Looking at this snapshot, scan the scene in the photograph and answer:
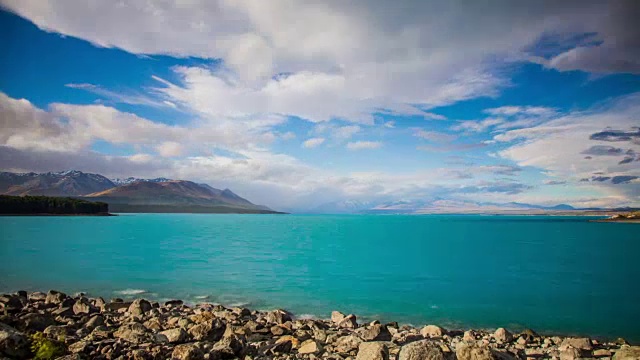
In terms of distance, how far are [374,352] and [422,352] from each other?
1615 mm

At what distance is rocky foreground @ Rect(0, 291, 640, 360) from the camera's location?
10.1 metres

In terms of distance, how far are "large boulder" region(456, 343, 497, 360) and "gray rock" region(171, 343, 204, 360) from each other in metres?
7.20

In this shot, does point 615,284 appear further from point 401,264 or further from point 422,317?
point 422,317

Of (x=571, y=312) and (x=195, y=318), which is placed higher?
(x=195, y=318)

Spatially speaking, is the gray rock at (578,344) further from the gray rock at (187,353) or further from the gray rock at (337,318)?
the gray rock at (187,353)

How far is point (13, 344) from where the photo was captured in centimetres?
995

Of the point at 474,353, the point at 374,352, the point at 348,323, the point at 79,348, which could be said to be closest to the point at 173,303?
the point at 348,323

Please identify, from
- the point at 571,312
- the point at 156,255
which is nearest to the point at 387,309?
the point at 571,312

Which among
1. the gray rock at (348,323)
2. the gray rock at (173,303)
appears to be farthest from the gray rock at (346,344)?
the gray rock at (173,303)

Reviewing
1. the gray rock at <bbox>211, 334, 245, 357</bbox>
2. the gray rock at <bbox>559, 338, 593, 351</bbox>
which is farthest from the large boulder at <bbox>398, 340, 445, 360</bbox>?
the gray rock at <bbox>559, 338, 593, 351</bbox>

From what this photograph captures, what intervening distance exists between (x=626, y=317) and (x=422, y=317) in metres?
14.0

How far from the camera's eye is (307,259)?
170 feet

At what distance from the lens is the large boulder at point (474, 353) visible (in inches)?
369

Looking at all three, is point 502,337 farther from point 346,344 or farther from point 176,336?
point 176,336
